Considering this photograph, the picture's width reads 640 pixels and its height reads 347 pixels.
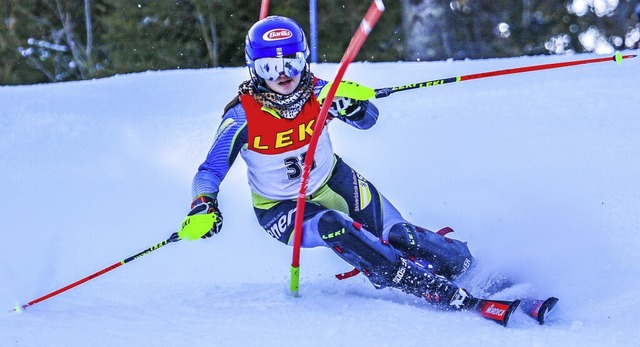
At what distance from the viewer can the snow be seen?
3.24m

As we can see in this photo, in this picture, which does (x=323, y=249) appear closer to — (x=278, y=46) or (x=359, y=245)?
(x=359, y=245)

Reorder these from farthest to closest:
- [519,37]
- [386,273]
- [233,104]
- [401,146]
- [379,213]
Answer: [519,37]
[401,146]
[379,213]
[233,104]
[386,273]

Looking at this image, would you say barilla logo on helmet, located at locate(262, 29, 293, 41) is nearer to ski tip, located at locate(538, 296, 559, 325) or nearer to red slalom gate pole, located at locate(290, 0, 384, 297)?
red slalom gate pole, located at locate(290, 0, 384, 297)

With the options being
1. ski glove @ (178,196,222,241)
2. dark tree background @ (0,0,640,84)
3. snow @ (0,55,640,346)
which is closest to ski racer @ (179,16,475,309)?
ski glove @ (178,196,222,241)

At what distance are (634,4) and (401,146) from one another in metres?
14.9

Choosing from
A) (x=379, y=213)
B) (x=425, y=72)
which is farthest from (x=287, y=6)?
(x=379, y=213)

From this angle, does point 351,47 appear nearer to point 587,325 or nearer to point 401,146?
point 587,325

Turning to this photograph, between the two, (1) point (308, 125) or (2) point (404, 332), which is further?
(1) point (308, 125)

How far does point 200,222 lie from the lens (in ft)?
11.0

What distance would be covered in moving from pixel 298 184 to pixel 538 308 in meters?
1.13

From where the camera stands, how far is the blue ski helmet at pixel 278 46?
11.8 feet

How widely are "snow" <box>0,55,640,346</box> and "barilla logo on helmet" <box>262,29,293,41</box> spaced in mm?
1078

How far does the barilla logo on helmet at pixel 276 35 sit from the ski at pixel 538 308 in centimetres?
142

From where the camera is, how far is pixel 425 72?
6277mm
